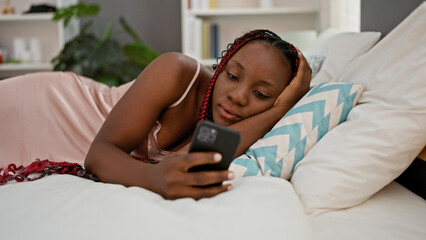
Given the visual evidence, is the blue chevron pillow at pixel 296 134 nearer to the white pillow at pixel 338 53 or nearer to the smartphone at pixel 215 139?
the smartphone at pixel 215 139

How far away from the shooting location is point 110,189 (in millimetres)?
861

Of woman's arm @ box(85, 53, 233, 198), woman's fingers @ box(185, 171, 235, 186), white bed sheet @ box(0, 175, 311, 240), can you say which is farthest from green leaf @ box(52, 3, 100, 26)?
woman's fingers @ box(185, 171, 235, 186)

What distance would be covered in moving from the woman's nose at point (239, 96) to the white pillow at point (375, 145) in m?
0.27

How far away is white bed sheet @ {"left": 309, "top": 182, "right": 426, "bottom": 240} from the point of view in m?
0.81

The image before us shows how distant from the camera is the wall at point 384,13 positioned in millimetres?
1321

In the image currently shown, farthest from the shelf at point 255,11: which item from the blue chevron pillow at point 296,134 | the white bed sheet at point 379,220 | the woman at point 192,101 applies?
the white bed sheet at point 379,220

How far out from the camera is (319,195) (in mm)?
906

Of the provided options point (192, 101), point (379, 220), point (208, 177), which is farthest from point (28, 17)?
point (379, 220)

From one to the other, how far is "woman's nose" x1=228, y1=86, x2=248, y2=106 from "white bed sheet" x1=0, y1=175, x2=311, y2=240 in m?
0.37

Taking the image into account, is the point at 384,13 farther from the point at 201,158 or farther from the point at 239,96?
the point at 201,158

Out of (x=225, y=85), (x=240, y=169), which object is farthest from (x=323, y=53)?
(x=240, y=169)

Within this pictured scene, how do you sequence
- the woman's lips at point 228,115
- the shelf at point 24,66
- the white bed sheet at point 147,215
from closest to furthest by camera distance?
the white bed sheet at point 147,215 → the woman's lips at point 228,115 → the shelf at point 24,66

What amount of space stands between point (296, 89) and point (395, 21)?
45 centimetres

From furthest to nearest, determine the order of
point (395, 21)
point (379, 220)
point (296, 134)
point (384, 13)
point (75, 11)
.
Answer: point (75, 11) < point (384, 13) < point (395, 21) < point (296, 134) < point (379, 220)
